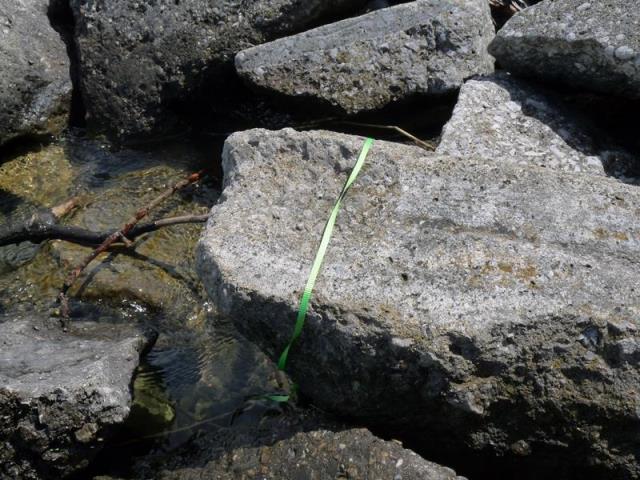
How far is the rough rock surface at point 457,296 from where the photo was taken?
2580 millimetres

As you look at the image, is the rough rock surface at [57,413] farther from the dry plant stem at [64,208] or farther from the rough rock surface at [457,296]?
the dry plant stem at [64,208]

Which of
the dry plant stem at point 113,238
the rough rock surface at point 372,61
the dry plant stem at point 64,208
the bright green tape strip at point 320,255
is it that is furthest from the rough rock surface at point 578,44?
the dry plant stem at point 64,208

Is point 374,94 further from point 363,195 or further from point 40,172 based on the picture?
point 40,172

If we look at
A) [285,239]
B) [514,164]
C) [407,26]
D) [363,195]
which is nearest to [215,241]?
[285,239]

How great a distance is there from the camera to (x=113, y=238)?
387cm

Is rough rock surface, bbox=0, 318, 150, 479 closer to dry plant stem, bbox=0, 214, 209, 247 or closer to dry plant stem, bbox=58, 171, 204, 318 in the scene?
dry plant stem, bbox=58, 171, 204, 318

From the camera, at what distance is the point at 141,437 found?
320 centimetres

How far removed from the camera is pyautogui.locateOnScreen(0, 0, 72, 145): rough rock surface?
4.60 meters

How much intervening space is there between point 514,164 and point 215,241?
3.90 feet

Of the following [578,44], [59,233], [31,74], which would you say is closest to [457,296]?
[578,44]

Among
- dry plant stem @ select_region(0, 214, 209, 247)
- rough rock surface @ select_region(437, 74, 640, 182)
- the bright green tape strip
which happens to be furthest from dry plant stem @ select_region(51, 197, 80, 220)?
rough rock surface @ select_region(437, 74, 640, 182)

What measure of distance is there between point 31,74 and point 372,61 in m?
1.97

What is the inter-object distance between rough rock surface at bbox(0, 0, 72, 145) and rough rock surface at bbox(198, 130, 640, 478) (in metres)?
2.03

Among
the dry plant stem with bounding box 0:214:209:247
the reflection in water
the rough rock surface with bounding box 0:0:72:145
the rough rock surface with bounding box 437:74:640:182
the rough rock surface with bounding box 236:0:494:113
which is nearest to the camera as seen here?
the reflection in water
